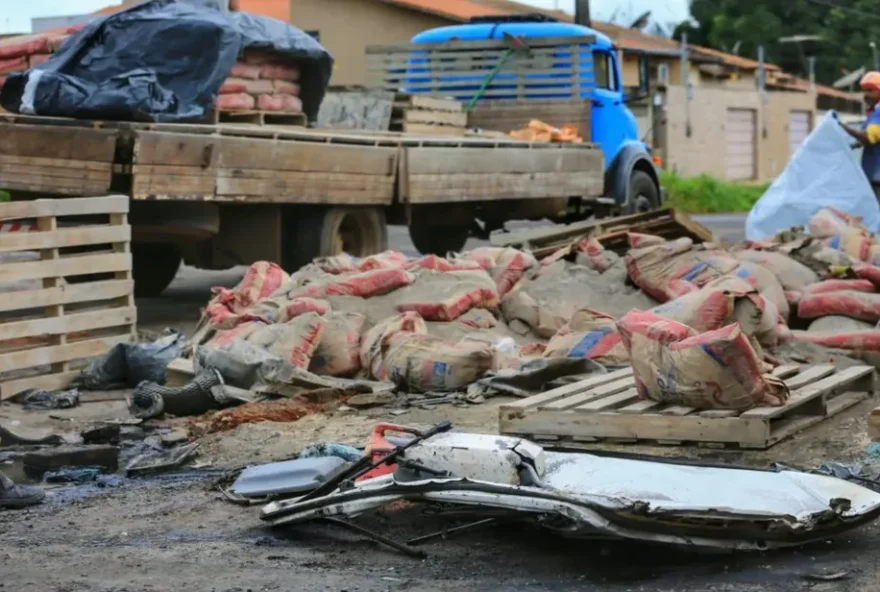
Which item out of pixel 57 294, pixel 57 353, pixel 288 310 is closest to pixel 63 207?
pixel 57 294

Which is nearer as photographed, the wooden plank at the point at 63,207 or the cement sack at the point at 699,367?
the cement sack at the point at 699,367

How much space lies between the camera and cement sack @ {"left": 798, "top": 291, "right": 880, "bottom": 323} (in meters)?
9.71

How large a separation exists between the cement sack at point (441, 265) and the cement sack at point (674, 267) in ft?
3.67

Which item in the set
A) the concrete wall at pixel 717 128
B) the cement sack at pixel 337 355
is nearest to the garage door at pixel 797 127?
the concrete wall at pixel 717 128

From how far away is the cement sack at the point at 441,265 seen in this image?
10.4m

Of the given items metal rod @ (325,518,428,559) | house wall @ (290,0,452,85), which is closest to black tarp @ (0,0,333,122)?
metal rod @ (325,518,428,559)

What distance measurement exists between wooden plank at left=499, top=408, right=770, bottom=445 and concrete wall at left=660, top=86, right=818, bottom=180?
98.7 ft

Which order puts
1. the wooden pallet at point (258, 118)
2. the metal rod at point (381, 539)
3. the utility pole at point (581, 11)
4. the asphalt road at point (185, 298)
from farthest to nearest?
the utility pole at point (581, 11), the wooden pallet at point (258, 118), the asphalt road at point (185, 298), the metal rod at point (381, 539)

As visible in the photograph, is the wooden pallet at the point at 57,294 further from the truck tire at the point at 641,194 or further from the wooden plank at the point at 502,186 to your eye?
the truck tire at the point at 641,194

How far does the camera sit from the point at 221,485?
634 cm

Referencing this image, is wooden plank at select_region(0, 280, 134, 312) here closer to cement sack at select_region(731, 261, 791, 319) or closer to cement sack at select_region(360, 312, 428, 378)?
cement sack at select_region(360, 312, 428, 378)

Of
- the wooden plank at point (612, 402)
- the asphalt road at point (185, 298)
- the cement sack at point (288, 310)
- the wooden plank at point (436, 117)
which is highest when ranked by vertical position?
the wooden plank at point (436, 117)

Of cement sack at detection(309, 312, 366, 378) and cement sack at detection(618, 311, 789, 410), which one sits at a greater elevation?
cement sack at detection(618, 311, 789, 410)

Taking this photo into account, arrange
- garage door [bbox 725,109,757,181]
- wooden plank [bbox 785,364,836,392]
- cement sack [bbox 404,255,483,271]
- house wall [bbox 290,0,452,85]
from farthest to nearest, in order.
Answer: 1. garage door [bbox 725,109,757,181]
2. house wall [bbox 290,0,452,85]
3. cement sack [bbox 404,255,483,271]
4. wooden plank [bbox 785,364,836,392]
